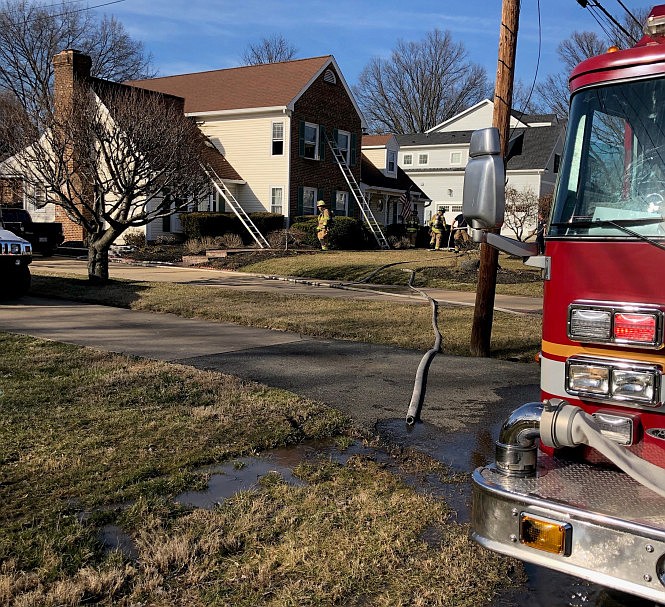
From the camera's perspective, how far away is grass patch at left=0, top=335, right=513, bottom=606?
329 centimetres

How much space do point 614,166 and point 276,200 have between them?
27.1m

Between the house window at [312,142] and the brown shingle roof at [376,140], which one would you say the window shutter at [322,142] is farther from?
the brown shingle roof at [376,140]

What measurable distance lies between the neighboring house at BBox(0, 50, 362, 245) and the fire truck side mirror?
25329 mm

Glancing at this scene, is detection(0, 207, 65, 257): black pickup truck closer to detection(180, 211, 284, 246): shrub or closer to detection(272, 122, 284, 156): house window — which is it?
detection(180, 211, 284, 246): shrub

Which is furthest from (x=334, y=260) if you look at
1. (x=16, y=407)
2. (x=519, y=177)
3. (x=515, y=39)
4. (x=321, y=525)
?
(x=519, y=177)

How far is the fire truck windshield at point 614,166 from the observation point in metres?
3.26

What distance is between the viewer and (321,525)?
157 inches

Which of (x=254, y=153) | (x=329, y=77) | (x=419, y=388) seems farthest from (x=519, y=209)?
(x=419, y=388)

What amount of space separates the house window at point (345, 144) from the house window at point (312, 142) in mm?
2030

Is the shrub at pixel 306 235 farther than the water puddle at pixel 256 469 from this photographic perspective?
Yes

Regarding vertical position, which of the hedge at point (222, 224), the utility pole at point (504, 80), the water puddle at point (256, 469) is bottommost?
the water puddle at point (256, 469)

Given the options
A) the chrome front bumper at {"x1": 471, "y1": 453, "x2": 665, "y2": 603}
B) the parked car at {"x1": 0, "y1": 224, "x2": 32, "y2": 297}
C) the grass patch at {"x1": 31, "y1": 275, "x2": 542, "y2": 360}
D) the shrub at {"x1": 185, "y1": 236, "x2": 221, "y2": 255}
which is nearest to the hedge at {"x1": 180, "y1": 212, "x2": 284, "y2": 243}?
the shrub at {"x1": 185, "y1": 236, "x2": 221, "y2": 255}

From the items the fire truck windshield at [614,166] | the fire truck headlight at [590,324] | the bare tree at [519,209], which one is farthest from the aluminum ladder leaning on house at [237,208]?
the fire truck headlight at [590,324]

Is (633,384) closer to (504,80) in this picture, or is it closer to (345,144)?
(504,80)
